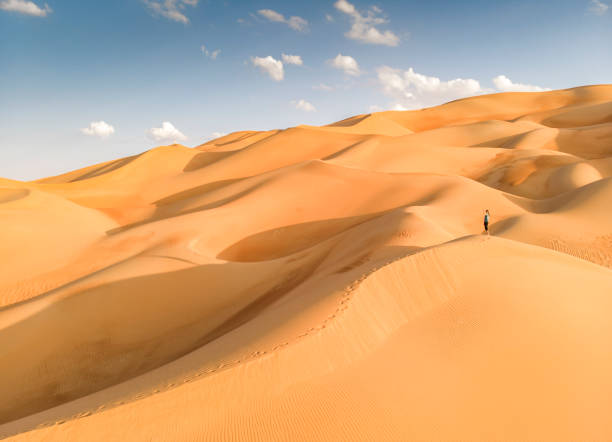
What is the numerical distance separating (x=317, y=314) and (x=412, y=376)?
1449 mm

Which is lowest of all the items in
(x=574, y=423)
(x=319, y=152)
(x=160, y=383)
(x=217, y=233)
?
(x=574, y=423)

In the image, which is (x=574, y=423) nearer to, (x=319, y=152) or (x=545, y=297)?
(x=545, y=297)

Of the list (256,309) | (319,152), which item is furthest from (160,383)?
(319,152)

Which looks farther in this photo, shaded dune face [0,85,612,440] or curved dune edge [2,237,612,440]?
shaded dune face [0,85,612,440]

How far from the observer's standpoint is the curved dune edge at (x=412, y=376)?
3572 millimetres

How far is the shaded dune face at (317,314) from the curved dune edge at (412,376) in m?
0.02

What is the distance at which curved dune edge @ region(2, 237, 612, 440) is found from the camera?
11.7 feet

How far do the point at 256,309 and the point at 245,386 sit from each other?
15.1ft

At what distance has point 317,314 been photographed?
203 inches

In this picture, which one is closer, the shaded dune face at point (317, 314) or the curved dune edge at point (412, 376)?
the curved dune edge at point (412, 376)

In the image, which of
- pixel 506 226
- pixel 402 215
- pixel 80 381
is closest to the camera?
pixel 80 381

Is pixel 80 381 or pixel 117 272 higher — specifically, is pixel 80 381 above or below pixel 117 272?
below

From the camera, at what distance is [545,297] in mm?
→ 5719

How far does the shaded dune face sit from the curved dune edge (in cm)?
2
